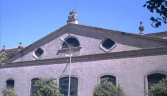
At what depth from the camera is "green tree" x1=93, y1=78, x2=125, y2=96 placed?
749 inches

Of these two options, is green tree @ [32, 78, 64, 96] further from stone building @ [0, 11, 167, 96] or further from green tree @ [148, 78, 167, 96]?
green tree @ [148, 78, 167, 96]

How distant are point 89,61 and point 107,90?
4227 mm

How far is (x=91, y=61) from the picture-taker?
73.2 feet

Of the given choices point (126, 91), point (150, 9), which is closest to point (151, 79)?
point (126, 91)

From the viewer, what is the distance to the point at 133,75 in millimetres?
19641

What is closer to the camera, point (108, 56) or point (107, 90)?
point (107, 90)

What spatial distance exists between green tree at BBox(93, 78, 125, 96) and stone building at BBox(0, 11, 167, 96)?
0.82 metres

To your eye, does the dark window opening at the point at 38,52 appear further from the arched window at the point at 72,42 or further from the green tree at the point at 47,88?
the green tree at the point at 47,88

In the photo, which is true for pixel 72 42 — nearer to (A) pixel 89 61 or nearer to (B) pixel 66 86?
(A) pixel 89 61

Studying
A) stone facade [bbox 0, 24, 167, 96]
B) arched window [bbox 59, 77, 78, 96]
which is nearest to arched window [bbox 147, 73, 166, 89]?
stone facade [bbox 0, 24, 167, 96]

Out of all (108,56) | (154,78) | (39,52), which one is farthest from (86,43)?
(154,78)

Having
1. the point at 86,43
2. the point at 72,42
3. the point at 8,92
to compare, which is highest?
the point at 72,42

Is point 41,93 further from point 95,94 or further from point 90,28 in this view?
point 90,28

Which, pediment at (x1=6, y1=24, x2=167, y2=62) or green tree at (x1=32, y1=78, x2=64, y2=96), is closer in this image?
pediment at (x1=6, y1=24, x2=167, y2=62)
